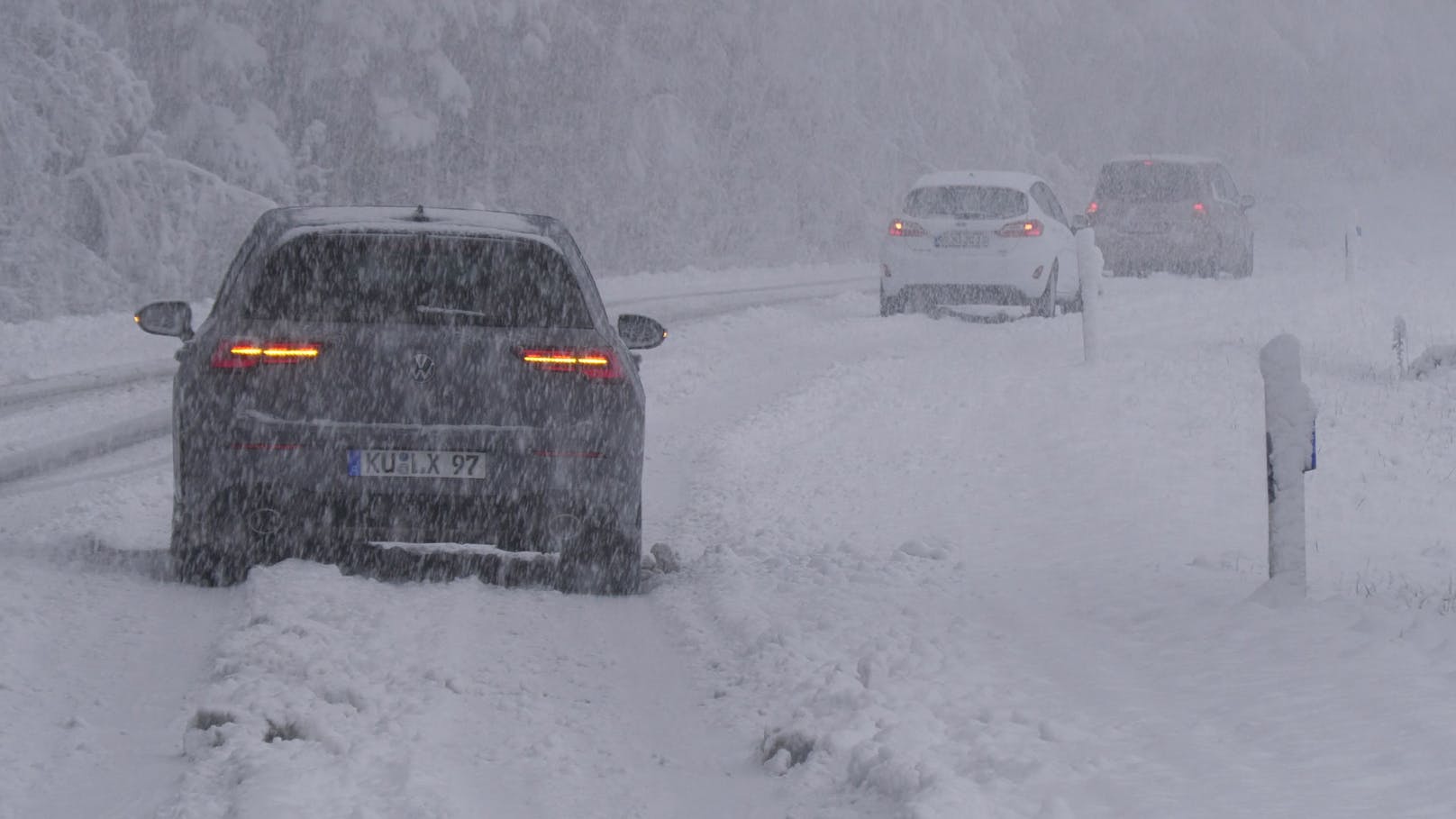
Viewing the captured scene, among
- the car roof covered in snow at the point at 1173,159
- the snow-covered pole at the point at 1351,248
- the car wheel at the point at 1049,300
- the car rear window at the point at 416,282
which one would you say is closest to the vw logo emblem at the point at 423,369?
the car rear window at the point at 416,282

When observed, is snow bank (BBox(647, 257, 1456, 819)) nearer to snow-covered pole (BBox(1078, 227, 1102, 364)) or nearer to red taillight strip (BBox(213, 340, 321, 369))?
snow-covered pole (BBox(1078, 227, 1102, 364))

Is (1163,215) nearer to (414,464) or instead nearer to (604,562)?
(604,562)

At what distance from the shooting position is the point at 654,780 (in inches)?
193

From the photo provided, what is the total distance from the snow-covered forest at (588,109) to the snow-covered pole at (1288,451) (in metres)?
21.4

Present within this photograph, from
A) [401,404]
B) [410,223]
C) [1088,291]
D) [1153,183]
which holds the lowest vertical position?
[401,404]

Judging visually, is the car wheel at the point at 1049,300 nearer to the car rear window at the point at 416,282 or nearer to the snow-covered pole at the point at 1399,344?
the snow-covered pole at the point at 1399,344

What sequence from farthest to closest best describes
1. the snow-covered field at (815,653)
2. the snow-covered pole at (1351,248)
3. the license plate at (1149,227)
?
1. the snow-covered pole at (1351,248)
2. the license plate at (1149,227)
3. the snow-covered field at (815,653)

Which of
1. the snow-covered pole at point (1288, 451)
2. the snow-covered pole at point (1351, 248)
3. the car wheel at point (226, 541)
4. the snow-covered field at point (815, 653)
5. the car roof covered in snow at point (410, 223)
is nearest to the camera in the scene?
the snow-covered field at point (815, 653)

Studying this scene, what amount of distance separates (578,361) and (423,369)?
0.62 metres

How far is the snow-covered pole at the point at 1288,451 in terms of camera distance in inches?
267

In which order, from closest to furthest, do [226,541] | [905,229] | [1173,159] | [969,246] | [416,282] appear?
[226,541], [416,282], [969,246], [905,229], [1173,159]

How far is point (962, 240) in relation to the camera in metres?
19.2

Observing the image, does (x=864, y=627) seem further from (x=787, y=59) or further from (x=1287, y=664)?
(x=787, y=59)

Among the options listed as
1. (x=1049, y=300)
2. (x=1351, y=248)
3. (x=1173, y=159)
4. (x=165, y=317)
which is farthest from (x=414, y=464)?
(x=1351, y=248)
